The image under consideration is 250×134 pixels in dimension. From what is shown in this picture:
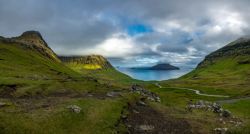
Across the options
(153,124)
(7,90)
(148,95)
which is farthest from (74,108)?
(148,95)

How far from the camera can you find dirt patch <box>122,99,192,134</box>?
51156 millimetres

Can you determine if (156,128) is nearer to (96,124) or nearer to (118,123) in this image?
(118,123)

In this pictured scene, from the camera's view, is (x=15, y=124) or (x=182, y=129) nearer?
(x=15, y=124)

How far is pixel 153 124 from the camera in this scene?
55.5m

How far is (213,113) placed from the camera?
74.1m

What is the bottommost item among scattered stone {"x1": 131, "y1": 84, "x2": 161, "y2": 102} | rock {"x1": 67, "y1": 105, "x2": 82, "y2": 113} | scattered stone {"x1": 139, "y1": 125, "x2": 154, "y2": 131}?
scattered stone {"x1": 139, "y1": 125, "x2": 154, "y2": 131}

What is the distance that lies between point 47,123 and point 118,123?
42.6 feet

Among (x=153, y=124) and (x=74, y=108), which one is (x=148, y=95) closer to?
(x=153, y=124)

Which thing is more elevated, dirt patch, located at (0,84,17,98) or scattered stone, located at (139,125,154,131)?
dirt patch, located at (0,84,17,98)

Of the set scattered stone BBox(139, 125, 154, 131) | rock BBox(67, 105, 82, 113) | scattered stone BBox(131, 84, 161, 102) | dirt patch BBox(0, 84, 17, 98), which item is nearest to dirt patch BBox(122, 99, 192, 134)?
scattered stone BBox(139, 125, 154, 131)

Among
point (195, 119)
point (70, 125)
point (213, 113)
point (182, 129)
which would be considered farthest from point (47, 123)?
point (213, 113)

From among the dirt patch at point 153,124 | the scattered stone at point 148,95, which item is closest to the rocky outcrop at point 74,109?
the dirt patch at point 153,124

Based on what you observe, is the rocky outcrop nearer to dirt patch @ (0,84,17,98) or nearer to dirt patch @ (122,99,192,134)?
dirt patch @ (122,99,192,134)

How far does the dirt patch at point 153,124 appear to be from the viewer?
2014 inches
